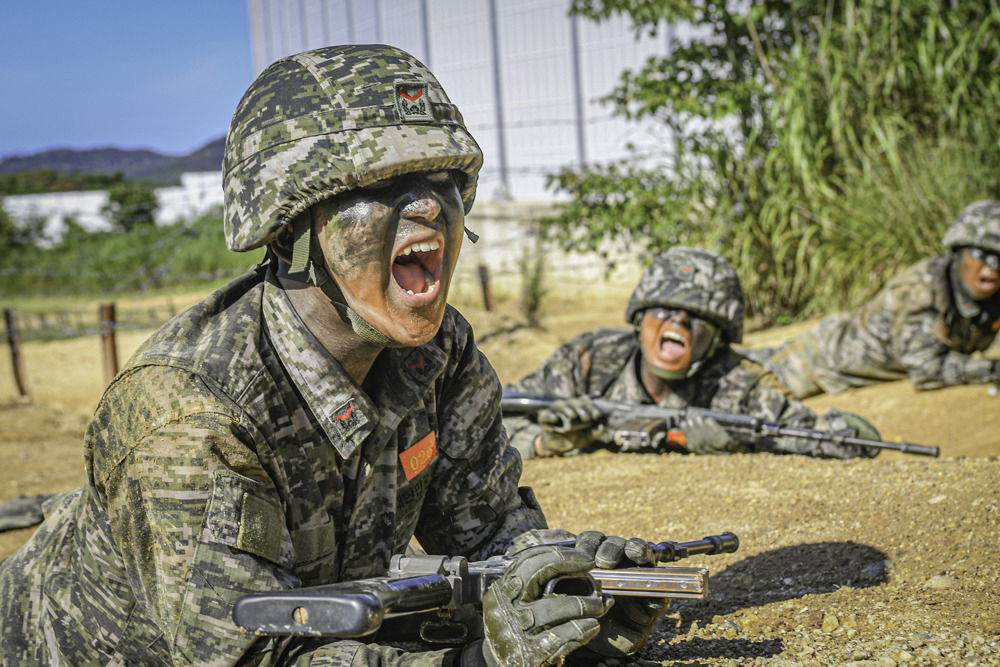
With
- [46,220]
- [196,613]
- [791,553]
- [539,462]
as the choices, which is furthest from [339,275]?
[46,220]

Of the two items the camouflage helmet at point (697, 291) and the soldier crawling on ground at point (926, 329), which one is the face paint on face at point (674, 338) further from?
the soldier crawling on ground at point (926, 329)

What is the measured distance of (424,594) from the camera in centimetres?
177

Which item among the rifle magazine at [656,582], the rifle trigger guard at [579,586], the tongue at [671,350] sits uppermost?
the rifle trigger guard at [579,586]

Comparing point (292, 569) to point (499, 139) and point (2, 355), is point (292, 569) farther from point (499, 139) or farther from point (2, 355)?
point (499, 139)

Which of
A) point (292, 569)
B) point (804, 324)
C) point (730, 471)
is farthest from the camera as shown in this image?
point (804, 324)

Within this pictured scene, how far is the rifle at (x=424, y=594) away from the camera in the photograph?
154 centimetres

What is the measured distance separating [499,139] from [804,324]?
1138cm

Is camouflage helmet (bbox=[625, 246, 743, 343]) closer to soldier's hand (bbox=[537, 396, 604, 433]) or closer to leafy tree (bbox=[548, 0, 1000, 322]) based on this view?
soldier's hand (bbox=[537, 396, 604, 433])

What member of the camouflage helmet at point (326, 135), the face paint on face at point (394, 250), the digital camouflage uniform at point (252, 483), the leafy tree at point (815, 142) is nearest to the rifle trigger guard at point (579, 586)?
the digital camouflage uniform at point (252, 483)

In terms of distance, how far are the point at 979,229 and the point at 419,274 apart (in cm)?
584

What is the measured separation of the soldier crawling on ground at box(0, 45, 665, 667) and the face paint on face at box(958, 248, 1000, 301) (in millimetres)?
5537

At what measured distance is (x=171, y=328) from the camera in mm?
1880

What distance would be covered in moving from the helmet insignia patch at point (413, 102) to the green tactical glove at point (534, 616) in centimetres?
98

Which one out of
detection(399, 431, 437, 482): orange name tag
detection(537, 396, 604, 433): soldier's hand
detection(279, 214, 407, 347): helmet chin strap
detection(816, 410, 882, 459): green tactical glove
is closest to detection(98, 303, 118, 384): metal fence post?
detection(537, 396, 604, 433): soldier's hand
